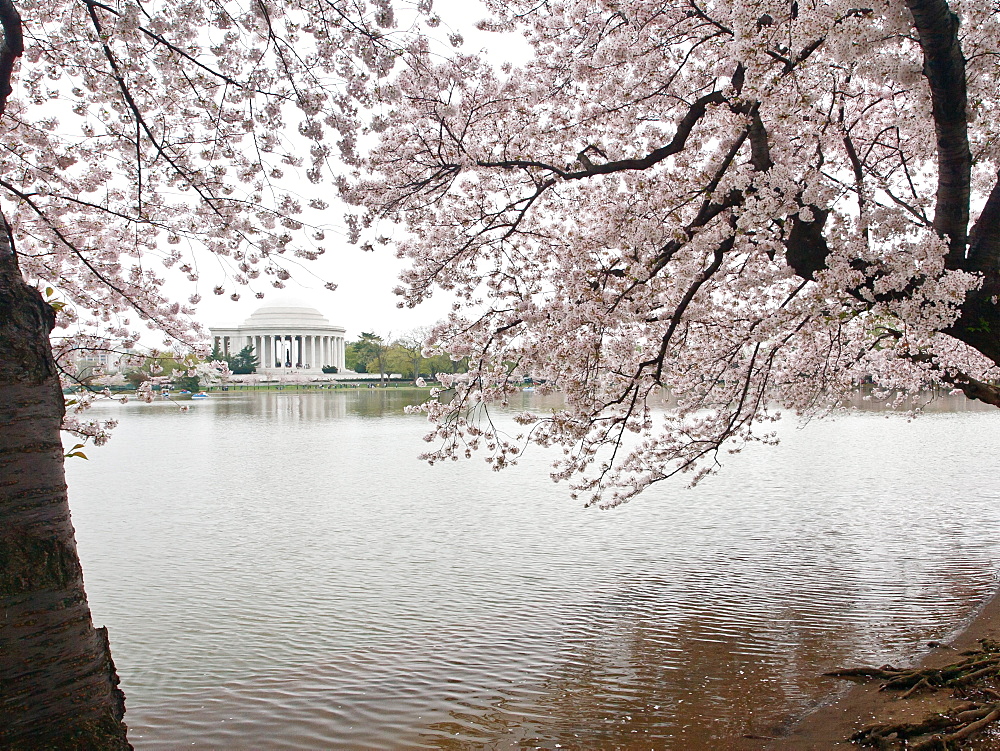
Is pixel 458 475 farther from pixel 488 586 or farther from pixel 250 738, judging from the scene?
A: pixel 250 738

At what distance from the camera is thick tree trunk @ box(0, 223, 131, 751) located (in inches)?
Answer: 116

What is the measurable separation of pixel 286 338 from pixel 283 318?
3519mm

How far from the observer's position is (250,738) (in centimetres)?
589

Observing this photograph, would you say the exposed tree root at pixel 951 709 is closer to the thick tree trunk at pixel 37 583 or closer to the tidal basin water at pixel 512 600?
the tidal basin water at pixel 512 600

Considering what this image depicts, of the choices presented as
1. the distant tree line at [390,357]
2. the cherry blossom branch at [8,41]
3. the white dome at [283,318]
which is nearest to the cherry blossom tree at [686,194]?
the cherry blossom branch at [8,41]

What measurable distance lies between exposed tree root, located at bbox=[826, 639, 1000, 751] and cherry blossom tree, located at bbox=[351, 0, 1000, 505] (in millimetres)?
2236

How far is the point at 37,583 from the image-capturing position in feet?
9.77

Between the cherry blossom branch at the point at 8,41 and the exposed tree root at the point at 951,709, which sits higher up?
the cherry blossom branch at the point at 8,41

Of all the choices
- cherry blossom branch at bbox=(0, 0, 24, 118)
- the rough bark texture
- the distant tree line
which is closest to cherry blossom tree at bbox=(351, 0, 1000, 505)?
the rough bark texture

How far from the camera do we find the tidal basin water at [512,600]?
6.16m

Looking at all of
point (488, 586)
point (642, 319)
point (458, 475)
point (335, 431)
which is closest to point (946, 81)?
point (642, 319)

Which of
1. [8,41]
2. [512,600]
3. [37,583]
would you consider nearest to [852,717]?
[512,600]

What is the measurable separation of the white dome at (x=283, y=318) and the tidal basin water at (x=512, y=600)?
4330 inches

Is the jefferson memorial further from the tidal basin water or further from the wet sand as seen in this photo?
the wet sand
